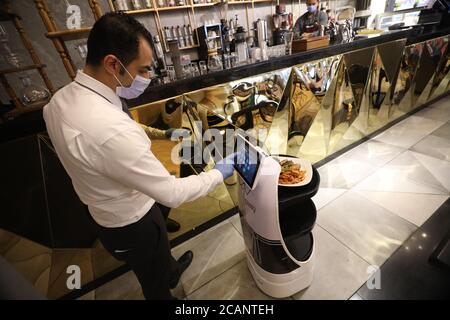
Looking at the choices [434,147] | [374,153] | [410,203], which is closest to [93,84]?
[410,203]

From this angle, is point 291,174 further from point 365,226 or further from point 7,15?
point 7,15

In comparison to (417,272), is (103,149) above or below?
above

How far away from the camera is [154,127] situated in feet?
4.83

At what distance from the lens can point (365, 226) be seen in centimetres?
179

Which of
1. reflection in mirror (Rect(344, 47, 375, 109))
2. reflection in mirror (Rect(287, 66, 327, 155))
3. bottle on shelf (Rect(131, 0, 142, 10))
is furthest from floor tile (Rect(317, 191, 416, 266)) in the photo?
bottle on shelf (Rect(131, 0, 142, 10))

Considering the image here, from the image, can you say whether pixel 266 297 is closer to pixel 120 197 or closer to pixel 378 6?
pixel 120 197

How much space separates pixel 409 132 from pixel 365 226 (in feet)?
6.90

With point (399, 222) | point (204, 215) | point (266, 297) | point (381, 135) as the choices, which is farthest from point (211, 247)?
point (381, 135)

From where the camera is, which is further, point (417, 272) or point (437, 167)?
point (437, 167)

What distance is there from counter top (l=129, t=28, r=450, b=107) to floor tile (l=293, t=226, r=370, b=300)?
1.46 meters

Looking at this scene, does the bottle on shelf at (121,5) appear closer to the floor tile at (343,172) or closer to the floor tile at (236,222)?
the floor tile at (236,222)

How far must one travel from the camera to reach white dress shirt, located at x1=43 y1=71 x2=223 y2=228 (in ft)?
2.34

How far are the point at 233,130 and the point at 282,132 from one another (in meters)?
0.61

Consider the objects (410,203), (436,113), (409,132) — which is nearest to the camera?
(410,203)
